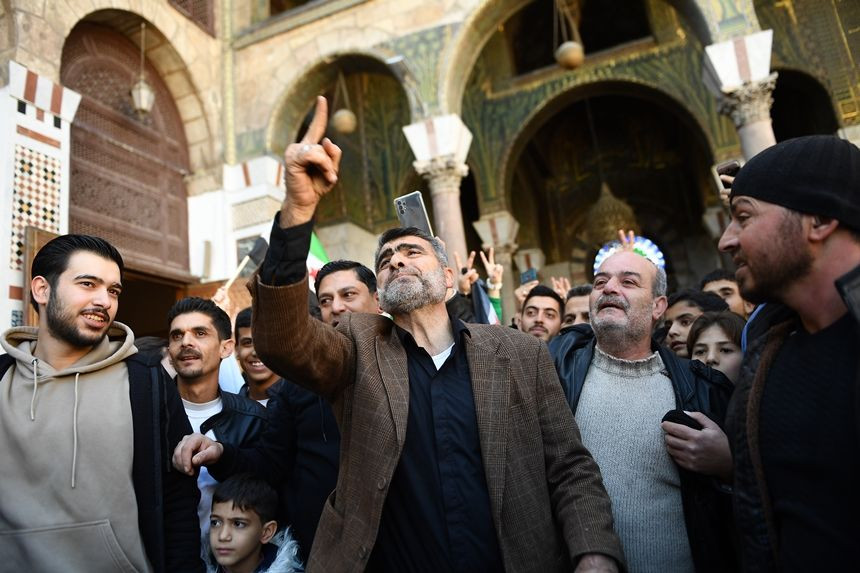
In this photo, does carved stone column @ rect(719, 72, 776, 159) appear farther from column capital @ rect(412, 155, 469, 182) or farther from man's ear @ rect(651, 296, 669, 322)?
man's ear @ rect(651, 296, 669, 322)

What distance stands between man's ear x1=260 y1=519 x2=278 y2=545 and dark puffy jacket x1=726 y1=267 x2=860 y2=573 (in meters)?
1.65

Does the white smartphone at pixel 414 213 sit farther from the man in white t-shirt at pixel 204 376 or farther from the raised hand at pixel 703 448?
the raised hand at pixel 703 448

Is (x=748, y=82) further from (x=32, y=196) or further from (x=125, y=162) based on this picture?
(x=32, y=196)

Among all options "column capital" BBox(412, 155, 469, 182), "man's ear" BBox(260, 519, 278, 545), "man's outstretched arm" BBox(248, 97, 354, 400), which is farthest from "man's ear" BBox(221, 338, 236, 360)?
"column capital" BBox(412, 155, 469, 182)

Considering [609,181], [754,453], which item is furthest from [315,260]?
[609,181]

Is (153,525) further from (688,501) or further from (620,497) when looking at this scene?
(688,501)

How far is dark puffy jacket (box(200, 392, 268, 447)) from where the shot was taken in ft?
7.64

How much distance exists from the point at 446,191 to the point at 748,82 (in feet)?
12.1

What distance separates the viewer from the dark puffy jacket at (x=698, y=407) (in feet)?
5.83

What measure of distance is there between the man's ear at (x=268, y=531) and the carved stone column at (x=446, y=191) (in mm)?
5303

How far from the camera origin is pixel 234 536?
2129 mm

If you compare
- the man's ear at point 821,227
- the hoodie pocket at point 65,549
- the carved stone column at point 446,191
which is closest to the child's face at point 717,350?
the man's ear at point 821,227

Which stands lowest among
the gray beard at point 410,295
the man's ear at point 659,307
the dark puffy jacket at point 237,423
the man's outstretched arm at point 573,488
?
the man's outstretched arm at point 573,488

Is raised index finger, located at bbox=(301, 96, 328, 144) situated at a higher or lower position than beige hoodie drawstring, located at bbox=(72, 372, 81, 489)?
higher
